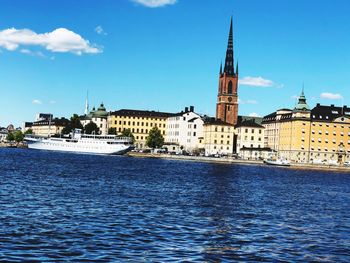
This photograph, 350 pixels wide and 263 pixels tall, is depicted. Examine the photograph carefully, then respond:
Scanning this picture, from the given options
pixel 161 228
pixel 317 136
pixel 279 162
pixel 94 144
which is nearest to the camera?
pixel 161 228

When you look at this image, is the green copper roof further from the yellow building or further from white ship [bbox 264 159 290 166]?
white ship [bbox 264 159 290 166]

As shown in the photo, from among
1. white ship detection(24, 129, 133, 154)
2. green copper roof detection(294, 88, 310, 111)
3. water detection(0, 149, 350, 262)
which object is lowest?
water detection(0, 149, 350, 262)

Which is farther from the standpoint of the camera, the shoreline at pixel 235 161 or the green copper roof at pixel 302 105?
the green copper roof at pixel 302 105

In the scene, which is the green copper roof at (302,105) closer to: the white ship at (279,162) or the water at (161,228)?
the white ship at (279,162)

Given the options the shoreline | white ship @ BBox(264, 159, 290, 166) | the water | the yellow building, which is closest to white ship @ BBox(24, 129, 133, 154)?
the shoreline

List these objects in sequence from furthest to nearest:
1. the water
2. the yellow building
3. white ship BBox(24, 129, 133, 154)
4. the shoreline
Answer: white ship BBox(24, 129, 133, 154), the yellow building, the shoreline, the water

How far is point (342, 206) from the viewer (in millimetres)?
46969

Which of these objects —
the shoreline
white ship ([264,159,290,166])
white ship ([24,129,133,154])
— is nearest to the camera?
the shoreline

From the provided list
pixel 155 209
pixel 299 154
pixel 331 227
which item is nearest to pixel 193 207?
pixel 155 209

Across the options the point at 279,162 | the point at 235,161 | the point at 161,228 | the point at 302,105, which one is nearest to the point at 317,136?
the point at 302,105

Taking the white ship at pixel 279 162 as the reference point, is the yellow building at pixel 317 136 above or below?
above

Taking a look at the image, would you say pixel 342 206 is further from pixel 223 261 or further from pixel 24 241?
pixel 24 241

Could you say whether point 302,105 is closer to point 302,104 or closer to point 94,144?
point 302,104

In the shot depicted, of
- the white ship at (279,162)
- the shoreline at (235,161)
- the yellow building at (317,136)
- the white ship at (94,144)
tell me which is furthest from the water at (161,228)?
the white ship at (94,144)
